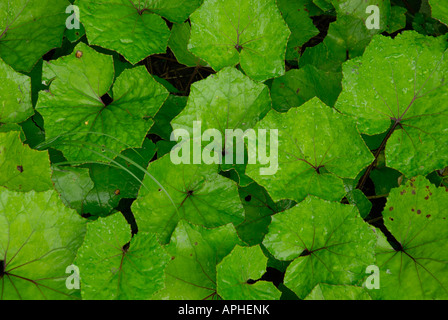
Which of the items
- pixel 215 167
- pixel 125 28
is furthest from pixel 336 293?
pixel 125 28

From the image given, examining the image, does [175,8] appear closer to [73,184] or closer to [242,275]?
[73,184]

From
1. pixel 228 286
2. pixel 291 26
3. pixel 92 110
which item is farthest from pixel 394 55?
pixel 92 110

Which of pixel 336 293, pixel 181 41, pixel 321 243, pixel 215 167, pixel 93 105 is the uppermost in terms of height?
pixel 181 41

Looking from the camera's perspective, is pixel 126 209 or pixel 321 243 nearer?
pixel 321 243

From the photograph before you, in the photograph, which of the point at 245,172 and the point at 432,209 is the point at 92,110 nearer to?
the point at 245,172

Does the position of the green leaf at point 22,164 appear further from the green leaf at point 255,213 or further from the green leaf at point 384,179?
the green leaf at point 384,179

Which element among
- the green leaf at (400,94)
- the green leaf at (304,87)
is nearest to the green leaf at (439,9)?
the green leaf at (400,94)

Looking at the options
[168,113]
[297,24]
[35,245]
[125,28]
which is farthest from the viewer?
[297,24]

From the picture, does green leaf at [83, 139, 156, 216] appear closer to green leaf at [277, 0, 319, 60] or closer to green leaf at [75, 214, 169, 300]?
green leaf at [75, 214, 169, 300]
